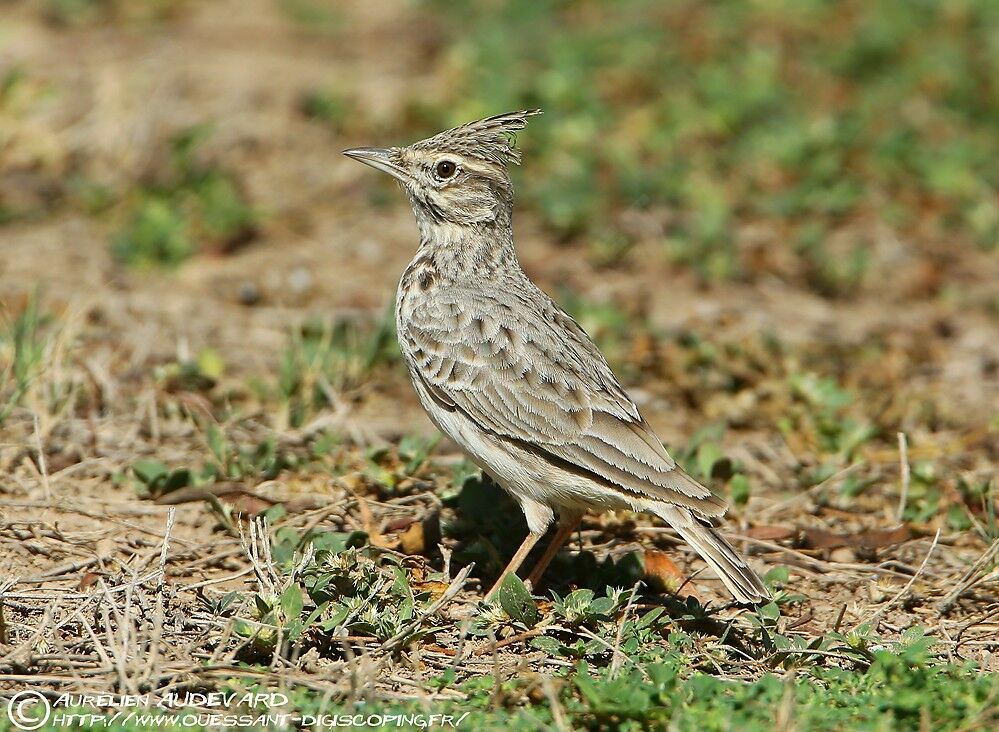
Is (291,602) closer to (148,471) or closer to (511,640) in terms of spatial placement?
(511,640)

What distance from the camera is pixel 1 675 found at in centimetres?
441

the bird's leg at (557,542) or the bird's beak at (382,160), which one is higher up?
the bird's beak at (382,160)

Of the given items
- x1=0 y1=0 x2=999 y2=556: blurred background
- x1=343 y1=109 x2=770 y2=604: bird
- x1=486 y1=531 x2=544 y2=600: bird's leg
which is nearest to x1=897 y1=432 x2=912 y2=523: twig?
x1=0 y1=0 x2=999 y2=556: blurred background

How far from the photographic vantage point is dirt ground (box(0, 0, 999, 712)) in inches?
206

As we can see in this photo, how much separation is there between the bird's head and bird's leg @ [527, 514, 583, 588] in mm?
1540

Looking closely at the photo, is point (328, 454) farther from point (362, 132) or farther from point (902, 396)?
point (362, 132)

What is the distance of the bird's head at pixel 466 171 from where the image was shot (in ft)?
20.2

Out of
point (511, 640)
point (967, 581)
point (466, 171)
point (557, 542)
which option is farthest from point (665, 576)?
point (466, 171)

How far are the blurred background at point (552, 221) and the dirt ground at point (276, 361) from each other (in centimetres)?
3

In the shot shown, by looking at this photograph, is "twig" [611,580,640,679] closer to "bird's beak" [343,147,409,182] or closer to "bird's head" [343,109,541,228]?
"bird's head" [343,109,541,228]

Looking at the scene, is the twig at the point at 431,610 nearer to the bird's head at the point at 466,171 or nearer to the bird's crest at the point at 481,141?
the bird's head at the point at 466,171

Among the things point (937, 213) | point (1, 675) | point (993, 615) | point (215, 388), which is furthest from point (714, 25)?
point (1, 675)

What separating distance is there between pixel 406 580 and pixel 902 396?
3705 mm

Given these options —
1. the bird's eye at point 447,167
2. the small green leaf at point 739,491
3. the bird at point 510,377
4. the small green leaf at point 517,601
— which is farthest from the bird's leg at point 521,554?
the bird's eye at point 447,167
